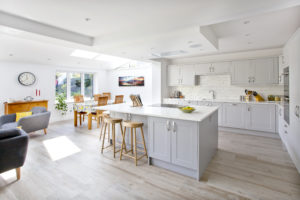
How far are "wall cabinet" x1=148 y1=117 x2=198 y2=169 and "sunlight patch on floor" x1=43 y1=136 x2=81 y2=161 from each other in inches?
72.6

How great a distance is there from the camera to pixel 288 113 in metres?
3.28

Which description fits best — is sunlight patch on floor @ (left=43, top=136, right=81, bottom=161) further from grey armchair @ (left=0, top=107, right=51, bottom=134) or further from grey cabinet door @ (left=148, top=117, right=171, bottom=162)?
grey cabinet door @ (left=148, top=117, right=171, bottom=162)

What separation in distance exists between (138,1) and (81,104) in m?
4.30

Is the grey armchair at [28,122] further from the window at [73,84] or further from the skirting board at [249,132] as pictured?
the skirting board at [249,132]

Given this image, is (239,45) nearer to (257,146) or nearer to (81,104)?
(257,146)

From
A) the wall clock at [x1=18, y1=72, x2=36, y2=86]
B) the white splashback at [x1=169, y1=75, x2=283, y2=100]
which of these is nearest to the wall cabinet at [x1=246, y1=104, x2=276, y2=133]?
the white splashback at [x1=169, y1=75, x2=283, y2=100]

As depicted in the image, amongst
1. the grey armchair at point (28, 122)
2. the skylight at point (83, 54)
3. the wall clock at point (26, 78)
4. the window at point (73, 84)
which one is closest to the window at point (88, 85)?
the window at point (73, 84)

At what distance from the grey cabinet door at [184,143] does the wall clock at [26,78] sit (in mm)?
5575

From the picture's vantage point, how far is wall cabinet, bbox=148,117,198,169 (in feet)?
8.23

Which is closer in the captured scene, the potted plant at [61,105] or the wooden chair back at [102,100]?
the wooden chair back at [102,100]

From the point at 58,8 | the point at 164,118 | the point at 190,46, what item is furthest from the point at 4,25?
the point at 190,46

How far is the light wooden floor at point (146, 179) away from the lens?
7.11 feet

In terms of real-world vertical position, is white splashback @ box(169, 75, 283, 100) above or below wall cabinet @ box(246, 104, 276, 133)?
above

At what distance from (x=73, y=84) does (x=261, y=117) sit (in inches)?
281
